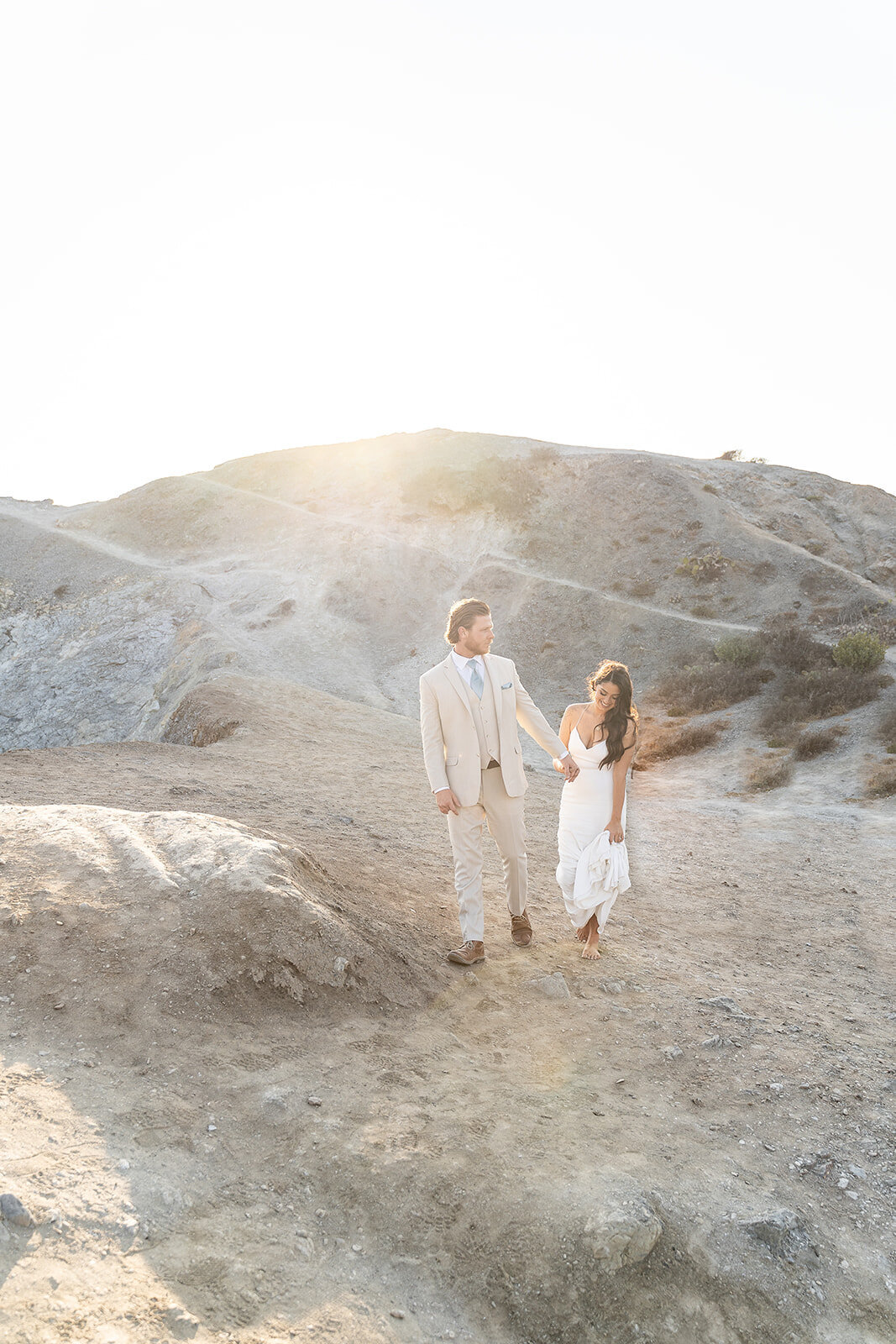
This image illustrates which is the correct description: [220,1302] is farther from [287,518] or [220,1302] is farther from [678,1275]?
[287,518]

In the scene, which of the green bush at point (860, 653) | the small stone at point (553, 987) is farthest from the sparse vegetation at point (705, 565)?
the small stone at point (553, 987)

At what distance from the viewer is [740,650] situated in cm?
2397

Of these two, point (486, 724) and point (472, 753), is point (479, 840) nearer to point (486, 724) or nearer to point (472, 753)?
point (472, 753)

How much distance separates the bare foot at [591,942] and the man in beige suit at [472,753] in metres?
0.86

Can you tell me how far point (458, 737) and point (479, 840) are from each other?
761 mm

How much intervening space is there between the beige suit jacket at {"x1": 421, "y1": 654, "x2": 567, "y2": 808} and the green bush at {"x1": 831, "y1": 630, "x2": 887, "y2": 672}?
17.5 metres

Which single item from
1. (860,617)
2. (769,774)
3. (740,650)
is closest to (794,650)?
(740,650)

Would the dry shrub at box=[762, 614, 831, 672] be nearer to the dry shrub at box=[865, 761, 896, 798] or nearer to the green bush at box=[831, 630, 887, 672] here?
the green bush at box=[831, 630, 887, 672]

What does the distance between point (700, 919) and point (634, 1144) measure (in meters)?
4.54

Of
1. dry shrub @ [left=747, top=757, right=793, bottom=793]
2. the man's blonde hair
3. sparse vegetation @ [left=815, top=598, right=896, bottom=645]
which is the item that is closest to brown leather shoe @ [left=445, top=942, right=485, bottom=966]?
the man's blonde hair

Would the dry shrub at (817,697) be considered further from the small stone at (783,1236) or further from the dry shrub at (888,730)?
the small stone at (783,1236)

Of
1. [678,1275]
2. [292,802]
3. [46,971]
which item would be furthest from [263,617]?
[678,1275]

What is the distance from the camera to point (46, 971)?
14.3 ft

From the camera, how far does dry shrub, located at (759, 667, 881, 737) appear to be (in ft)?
60.3
